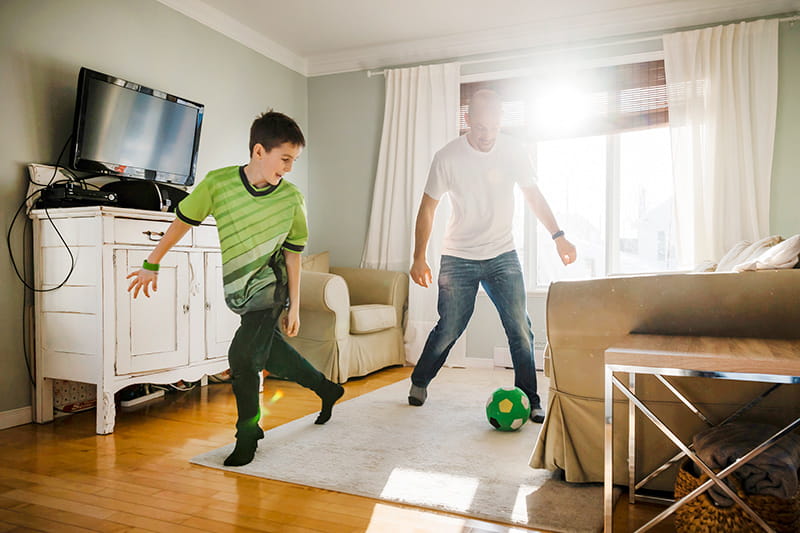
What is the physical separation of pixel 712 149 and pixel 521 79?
1.42 metres

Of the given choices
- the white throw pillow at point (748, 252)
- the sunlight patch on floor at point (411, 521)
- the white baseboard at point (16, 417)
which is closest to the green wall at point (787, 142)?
the white throw pillow at point (748, 252)

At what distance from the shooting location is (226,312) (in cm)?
329

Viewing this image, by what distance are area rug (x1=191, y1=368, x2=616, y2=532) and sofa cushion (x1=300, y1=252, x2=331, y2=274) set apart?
1609mm

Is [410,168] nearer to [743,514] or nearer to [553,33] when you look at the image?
[553,33]

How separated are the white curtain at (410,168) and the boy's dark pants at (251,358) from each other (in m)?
2.29

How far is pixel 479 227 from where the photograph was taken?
2941 millimetres

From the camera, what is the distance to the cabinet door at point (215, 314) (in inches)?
125

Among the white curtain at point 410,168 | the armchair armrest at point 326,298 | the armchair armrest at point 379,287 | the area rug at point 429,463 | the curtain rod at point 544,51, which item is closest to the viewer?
the area rug at point 429,463

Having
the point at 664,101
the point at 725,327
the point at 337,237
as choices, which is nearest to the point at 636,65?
the point at 664,101

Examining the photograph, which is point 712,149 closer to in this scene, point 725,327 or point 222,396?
point 725,327

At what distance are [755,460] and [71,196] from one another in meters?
2.77

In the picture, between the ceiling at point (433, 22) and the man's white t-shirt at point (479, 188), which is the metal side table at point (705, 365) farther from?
the ceiling at point (433, 22)

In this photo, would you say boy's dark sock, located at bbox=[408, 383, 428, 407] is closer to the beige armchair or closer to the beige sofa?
the beige armchair

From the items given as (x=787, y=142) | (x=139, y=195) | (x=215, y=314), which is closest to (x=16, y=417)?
(x=215, y=314)
